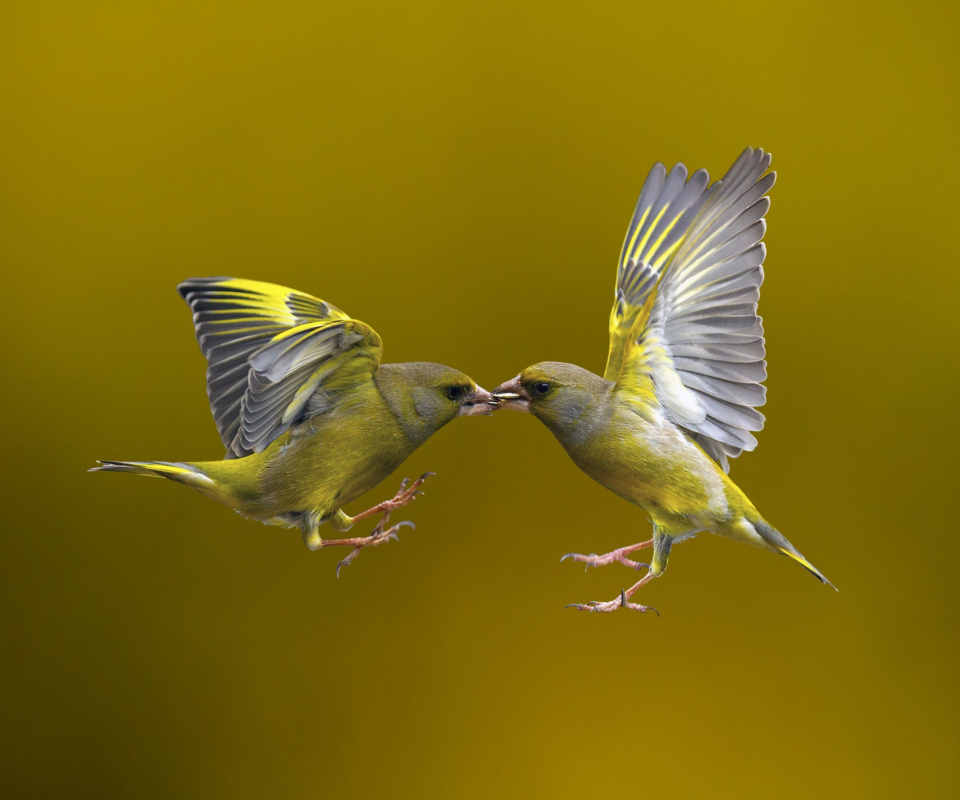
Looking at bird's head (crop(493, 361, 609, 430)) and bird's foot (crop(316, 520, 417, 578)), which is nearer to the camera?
bird's head (crop(493, 361, 609, 430))

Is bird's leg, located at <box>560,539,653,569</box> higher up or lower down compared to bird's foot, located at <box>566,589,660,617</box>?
higher up

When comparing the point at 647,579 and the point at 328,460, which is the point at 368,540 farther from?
the point at 647,579

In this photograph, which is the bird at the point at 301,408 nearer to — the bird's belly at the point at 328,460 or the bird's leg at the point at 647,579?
the bird's belly at the point at 328,460

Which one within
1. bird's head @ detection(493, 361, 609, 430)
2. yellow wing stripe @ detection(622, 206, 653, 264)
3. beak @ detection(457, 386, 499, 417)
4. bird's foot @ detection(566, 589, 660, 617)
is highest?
Result: yellow wing stripe @ detection(622, 206, 653, 264)

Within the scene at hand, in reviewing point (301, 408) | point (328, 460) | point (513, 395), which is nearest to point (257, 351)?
point (301, 408)

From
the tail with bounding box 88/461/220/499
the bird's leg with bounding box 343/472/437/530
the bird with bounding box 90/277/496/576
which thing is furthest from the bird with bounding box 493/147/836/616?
the tail with bounding box 88/461/220/499

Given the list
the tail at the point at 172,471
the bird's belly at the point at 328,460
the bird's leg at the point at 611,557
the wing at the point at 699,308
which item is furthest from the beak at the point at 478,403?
the tail at the point at 172,471

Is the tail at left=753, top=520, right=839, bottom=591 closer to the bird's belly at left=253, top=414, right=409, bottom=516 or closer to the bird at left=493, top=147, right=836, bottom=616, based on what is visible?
the bird at left=493, top=147, right=836, bottom=616
